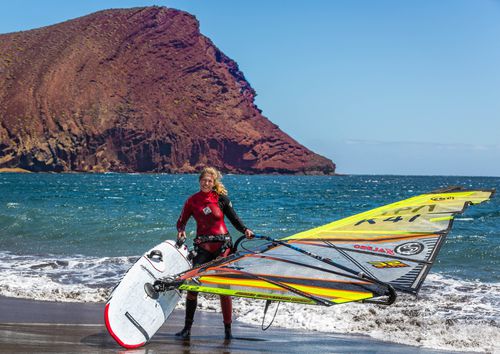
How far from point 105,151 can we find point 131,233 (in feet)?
355

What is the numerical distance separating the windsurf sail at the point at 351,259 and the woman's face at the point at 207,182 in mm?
661

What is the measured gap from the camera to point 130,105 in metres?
132

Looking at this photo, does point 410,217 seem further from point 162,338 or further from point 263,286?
point 162,338

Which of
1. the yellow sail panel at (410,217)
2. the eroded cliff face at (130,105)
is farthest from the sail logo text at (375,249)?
the eroded cliff face at (130,105)

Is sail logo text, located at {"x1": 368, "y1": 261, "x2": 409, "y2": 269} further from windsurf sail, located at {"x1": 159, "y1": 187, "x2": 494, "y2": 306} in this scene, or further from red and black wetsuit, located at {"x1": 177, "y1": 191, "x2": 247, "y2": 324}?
red and black wetsuit, located at {"x1": 177, "y1": 191, "x2": 247, "y2": 324}

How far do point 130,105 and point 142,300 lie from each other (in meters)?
128

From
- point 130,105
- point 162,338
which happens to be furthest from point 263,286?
point 130,105

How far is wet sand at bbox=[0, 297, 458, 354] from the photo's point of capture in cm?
587

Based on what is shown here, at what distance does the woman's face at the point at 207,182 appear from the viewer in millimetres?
6324

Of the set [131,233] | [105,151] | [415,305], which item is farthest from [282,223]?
[105,151]

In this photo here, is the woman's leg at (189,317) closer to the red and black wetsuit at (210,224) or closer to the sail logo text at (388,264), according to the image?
the red and black wetsuit at (210,224)

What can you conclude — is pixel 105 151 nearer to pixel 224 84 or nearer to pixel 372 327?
pixel 224 84

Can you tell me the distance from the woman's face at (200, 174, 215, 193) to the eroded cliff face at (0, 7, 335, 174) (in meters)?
117

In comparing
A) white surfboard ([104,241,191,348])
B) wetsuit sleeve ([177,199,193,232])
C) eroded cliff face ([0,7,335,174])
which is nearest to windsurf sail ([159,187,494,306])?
white surfboard ([104,241,191,348])
